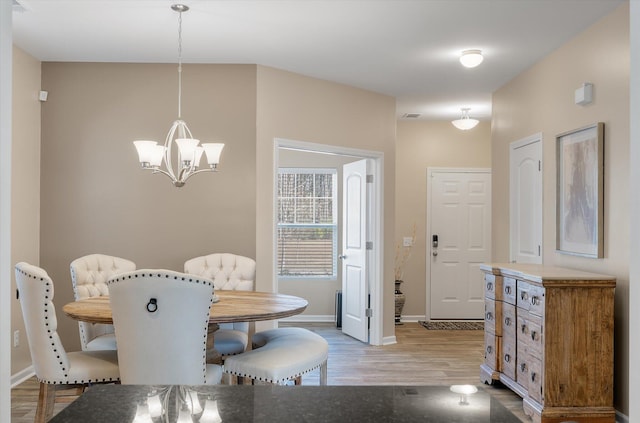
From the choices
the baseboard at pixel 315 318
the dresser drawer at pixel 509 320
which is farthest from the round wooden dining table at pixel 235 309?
the baseboard at pixel 315 318

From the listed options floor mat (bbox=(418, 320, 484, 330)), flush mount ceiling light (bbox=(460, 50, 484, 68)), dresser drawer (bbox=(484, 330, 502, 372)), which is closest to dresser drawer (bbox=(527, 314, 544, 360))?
dresser drawer (bbox=(484, 330, 502, 372))

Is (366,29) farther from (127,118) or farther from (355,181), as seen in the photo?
(355,181)

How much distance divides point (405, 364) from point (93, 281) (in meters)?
2.76

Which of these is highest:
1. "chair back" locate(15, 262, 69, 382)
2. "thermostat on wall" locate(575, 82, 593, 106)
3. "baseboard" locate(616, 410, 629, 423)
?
"thermostat on wall" locate(575, 82, 593, 106)

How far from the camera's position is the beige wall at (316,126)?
495 cm

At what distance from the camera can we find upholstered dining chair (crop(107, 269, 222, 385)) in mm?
2537

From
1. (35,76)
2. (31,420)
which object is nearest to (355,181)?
(35,76)

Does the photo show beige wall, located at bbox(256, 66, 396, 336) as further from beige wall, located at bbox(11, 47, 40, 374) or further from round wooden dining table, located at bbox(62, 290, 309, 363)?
beige wall, located at bbox(11, 47, 40, 374)

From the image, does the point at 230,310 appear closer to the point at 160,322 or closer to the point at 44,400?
the point at 160,322

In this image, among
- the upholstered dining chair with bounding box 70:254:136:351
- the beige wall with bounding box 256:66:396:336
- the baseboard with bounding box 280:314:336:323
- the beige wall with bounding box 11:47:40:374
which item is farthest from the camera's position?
the baseboard with bounding box 280:314:336:323

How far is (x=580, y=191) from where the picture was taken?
12.9 ft

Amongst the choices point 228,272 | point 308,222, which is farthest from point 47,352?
point 308,222

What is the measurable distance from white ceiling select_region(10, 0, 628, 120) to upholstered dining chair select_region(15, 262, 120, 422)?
1816 mm

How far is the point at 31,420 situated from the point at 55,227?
1.83 metres
